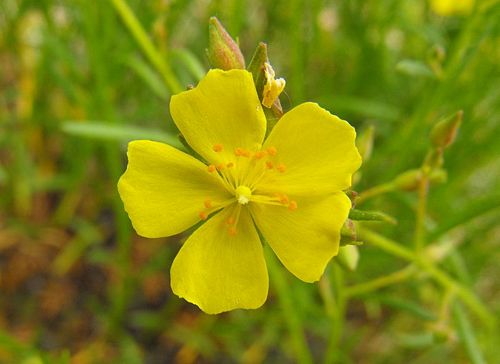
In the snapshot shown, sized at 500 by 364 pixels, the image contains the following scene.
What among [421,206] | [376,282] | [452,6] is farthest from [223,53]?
[452,6]

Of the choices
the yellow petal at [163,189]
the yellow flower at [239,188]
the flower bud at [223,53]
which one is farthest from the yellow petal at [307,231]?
the flower bud at [223,53]

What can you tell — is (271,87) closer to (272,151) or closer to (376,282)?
(272,151)

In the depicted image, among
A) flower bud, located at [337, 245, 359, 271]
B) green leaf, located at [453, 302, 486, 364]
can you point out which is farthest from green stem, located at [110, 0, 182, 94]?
green leaf, located at [453, 302, 486, 364]

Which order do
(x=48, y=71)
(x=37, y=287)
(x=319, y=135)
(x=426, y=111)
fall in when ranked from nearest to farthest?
(x=319, y=135)
(x=426, y=111)
(x=48, y=71)
(x=37, y=287)

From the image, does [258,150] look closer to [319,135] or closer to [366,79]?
[319,135]

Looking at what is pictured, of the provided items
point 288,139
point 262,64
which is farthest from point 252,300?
point 262,64
